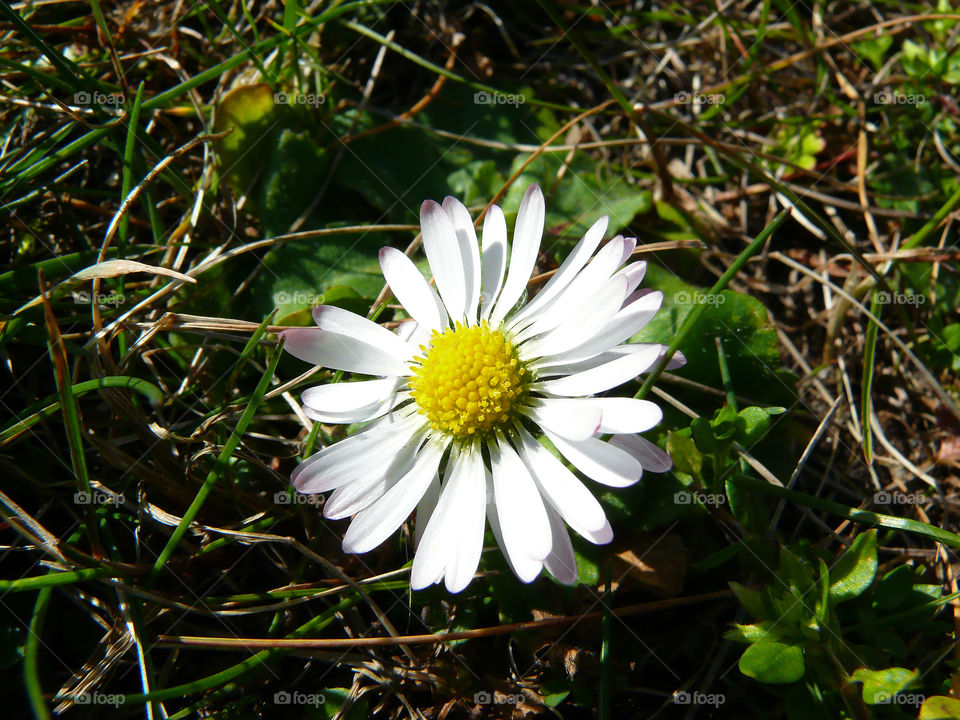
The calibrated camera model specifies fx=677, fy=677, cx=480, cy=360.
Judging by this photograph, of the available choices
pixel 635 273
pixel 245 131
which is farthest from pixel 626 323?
pixel 245 131

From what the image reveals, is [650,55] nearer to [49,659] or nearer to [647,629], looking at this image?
[647,629]

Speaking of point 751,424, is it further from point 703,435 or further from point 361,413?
point 361,413

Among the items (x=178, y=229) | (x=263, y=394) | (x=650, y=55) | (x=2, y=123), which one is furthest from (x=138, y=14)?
(x=650, y=55)

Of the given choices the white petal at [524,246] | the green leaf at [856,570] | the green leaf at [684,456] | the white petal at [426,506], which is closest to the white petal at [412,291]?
the white petal at [524,246]

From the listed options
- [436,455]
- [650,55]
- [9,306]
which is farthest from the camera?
[650,55]

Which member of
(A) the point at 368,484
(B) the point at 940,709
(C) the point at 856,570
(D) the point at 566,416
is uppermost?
(D) the point at 566,416

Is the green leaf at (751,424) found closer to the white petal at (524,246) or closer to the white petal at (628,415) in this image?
the white petal at (628,415)
